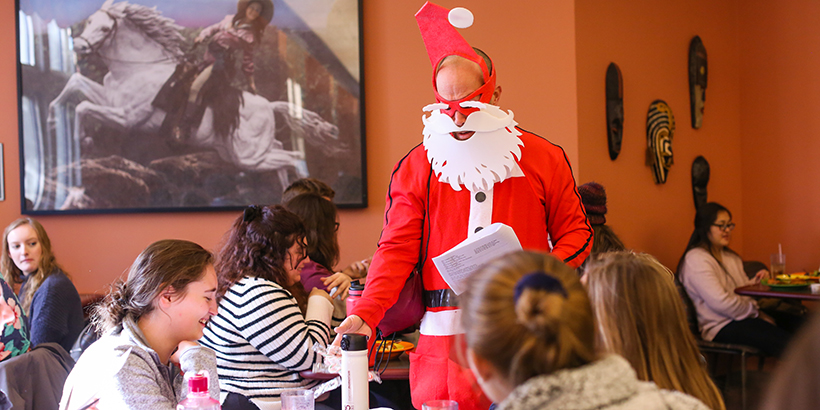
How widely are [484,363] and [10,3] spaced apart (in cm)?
400

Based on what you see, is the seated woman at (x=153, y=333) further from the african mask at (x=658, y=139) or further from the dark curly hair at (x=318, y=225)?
the african mask at (x=658, y=139)

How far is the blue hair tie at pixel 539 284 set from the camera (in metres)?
0.84

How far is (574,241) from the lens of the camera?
5.41 ft

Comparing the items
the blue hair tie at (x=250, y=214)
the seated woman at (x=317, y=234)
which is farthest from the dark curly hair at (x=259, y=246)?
the seated woman at (x=317, y=234)

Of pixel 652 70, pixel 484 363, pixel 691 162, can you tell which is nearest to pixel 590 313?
pixel 484 363

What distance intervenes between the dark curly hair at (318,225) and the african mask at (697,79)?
3038mm

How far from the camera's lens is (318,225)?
9.42 ft

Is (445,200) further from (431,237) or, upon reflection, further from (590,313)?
(590,313)

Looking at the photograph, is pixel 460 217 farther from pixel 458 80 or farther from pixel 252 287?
pixel 252 287

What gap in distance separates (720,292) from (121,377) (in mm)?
3464

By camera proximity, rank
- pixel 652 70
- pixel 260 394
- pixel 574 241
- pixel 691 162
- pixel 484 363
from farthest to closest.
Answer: pixel 691 162
pixel 652 70
pixel 260 394
pixel 574 241
pixel 484 363

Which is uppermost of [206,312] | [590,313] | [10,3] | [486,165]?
[10,3]

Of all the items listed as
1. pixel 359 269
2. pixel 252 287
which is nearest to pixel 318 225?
pixel 359 269

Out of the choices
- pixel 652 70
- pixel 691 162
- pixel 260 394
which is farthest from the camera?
pixel 691 162
